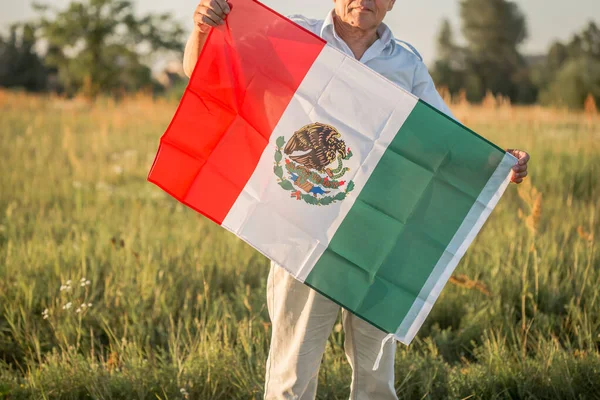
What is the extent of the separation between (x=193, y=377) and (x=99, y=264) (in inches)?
56.4

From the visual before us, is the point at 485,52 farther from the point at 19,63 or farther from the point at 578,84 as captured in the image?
the point at 19,63

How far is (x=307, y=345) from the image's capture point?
85.3 inches

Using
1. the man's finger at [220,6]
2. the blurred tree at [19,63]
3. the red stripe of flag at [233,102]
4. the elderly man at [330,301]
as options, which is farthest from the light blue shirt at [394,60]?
the blurred tree at [19,63]

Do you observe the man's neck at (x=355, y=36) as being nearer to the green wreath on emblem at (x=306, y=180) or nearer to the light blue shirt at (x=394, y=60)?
the light blue shirt at (x=394, y=60)

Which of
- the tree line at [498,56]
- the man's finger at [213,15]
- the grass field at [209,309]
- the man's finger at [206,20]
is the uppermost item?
the tree line at [498,56]

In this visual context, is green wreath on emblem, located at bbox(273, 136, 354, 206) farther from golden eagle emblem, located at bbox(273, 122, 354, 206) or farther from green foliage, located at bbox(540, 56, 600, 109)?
green foliage, located at bbox(540, 56, 600, 109)

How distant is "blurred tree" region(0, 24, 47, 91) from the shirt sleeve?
43531mm

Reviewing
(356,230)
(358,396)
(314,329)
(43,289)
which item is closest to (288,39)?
(356,230)

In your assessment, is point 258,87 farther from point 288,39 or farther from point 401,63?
point 401,63

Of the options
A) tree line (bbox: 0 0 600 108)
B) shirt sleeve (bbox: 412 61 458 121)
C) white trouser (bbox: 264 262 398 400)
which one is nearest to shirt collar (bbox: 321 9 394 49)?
shirt sleeve (bbox: 412 61 458 121)

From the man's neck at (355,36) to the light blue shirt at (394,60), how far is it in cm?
2

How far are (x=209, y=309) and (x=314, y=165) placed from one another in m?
1.54

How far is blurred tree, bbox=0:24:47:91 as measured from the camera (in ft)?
135

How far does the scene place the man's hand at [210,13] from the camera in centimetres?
206
